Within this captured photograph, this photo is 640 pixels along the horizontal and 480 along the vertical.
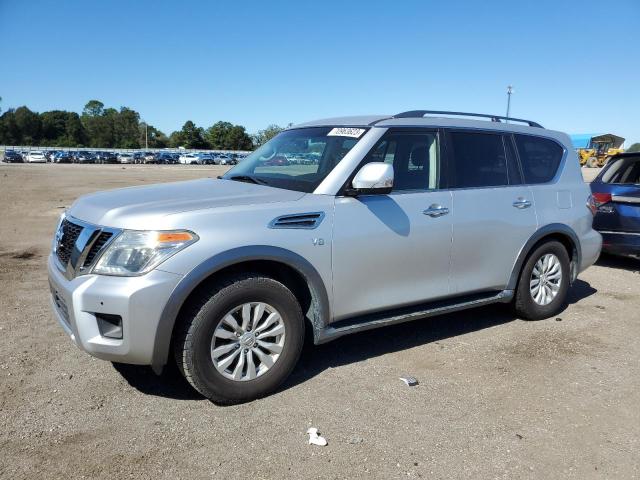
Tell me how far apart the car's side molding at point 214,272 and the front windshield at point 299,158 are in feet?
1.96

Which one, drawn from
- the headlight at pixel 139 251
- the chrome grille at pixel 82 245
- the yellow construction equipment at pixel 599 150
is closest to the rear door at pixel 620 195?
the headlight at pixel 139 251

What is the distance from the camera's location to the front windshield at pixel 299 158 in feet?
12.9

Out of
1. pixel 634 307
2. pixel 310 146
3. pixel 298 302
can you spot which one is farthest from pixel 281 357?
pixel 634 307

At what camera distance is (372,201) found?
380cm

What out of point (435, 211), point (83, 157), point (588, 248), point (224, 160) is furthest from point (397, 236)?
point (224, 160)

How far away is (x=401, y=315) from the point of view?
4.03 metres

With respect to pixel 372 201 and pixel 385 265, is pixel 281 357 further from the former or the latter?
pixel 372 201

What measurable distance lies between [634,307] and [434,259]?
123 inches

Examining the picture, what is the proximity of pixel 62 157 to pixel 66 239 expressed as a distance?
6965 cm

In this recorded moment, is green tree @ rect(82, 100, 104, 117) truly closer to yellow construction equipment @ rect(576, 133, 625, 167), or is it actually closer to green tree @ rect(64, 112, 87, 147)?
green tree @ rect(64, 112, 87, 147)

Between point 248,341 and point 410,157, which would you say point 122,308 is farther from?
point 410,157

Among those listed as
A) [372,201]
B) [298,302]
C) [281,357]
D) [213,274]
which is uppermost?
[372,201]

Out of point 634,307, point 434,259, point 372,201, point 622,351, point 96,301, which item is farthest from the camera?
point 634,307

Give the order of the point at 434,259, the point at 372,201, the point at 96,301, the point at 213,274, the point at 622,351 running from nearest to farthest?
the point at 96,301 → the point at 213,274 → the point at 372,201 → the point at 434,259 → the point at 622,351
